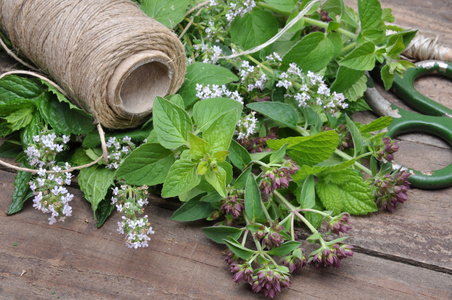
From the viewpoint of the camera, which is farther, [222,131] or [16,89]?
[16,89]

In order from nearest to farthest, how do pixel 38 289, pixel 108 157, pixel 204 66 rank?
pixel 38 289 < pixel 108 157 < pixel 204 66

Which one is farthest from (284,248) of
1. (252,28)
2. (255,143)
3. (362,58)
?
(252,28)

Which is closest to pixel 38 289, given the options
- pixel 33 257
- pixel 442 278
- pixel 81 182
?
pixel 33 257

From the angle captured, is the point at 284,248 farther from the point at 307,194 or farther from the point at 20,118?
the point at 20,118

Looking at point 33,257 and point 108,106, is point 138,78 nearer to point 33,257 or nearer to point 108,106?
point 108,106

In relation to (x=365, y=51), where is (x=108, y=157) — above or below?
below

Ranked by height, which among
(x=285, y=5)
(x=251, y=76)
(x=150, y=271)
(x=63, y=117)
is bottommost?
(x=150, y=271)
